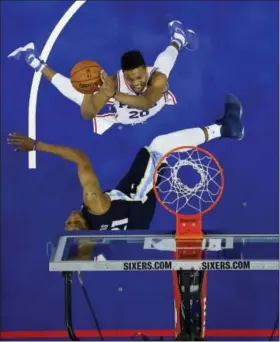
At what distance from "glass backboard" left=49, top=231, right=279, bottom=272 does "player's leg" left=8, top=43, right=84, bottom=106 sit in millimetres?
916

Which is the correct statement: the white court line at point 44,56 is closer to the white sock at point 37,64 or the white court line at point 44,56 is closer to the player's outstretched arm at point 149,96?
the white sock at point 37,64

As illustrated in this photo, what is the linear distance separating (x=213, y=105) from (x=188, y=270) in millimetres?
1262

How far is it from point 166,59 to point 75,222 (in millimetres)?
937

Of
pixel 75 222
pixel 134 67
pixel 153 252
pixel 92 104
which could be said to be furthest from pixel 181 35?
pixel 153 252

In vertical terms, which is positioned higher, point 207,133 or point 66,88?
→ point 66,88

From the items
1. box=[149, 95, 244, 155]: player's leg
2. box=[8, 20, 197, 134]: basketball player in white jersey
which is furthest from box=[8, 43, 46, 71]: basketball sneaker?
box=[149, 95, 244, 155]: player's leg

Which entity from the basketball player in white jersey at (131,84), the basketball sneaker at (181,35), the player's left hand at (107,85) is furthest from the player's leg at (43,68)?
the basketball sneaker at (181,35)

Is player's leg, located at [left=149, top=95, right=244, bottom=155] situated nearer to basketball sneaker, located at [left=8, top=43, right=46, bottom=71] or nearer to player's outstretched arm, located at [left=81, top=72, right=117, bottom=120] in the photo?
player's outstretched arm, located at [left=81, top=72, right=117, bottom=120]

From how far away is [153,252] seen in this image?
2.89 metres

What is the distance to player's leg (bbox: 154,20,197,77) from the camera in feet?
12.3

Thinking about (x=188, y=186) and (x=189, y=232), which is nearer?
(x=189, y=232)

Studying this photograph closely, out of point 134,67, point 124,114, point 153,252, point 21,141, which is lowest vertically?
point 153,252

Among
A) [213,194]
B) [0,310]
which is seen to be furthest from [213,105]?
[0,310]

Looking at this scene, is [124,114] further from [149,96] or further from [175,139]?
[175,139]
